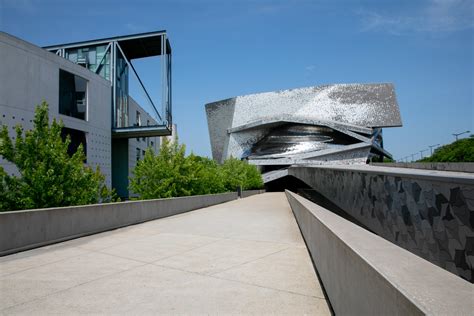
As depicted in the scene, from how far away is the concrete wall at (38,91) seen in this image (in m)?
22.2

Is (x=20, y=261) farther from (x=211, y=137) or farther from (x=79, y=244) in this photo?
(x=211, y=137)

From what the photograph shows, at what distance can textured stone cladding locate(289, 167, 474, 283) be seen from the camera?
5.02m

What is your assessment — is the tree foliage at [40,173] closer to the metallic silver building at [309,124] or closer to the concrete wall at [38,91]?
the concrete wall at [38,91]

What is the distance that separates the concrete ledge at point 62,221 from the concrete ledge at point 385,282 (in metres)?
6.20

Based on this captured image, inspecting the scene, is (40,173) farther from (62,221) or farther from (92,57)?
(92,57)

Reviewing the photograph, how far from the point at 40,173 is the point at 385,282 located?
9.74 metres

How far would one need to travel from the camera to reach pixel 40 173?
965 cm

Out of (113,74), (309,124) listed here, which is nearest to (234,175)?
(113,74)

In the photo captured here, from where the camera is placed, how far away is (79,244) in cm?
799

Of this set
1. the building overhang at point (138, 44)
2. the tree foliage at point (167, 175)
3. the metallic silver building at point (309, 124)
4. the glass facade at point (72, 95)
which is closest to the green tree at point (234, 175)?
the building overhang at point (138, 44)

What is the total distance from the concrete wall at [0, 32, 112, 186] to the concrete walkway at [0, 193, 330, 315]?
13.3 metres

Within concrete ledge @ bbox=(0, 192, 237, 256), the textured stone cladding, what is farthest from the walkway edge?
the textured stone cladding

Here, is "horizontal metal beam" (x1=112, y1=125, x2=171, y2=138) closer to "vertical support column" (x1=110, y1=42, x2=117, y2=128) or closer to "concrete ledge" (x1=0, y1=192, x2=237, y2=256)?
"vertical support column" (x1=110, y1=42, x2=117, y2=128)

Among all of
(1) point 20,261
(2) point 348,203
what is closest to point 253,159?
(2) point 348,203
